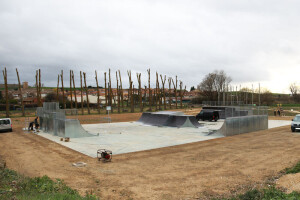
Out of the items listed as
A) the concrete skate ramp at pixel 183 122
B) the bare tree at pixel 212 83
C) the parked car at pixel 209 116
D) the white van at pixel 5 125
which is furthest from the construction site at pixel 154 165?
the bare tree at pixel 212 83

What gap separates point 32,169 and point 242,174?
8.36 metres

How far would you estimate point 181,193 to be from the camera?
24.0ft

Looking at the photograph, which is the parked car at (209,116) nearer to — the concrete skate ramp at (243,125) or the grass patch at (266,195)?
the concrete skate ramp at (243,125)

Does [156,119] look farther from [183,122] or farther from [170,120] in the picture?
[183,122]

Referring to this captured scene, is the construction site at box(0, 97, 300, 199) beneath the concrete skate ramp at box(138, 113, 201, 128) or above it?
beneath

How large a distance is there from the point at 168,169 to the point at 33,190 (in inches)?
204

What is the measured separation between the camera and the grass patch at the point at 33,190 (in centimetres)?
585

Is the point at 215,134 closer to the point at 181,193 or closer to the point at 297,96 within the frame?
the point at 181,193

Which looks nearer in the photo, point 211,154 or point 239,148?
point 211,154

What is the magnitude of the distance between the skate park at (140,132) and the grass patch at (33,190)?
513 centimetres

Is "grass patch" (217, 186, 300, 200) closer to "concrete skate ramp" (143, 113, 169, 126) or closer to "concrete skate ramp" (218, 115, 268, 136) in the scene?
"concrete skate ramp" (218, 115, 268, 136)

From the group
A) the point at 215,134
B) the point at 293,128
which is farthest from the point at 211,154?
the point at 293,128

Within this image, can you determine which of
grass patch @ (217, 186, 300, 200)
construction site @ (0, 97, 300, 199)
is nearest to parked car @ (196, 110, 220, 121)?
construction site @ (0, 97, 300, 199)

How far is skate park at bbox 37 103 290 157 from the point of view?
15.7 meters
